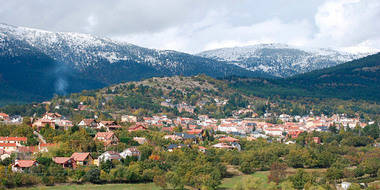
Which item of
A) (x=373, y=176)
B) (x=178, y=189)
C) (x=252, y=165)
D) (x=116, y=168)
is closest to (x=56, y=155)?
(x=116, y=168)

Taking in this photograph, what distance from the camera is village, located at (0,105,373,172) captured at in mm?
71250

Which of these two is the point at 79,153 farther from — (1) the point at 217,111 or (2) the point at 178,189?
(1) the point at 217,111

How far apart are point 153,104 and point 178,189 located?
333 ft

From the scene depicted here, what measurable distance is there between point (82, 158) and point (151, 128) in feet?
124

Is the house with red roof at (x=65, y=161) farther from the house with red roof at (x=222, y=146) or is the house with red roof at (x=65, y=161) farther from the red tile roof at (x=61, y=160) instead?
the house with red roof at (x=222, y=146)

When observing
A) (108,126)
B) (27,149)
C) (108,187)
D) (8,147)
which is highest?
(108,126)

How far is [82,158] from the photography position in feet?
232

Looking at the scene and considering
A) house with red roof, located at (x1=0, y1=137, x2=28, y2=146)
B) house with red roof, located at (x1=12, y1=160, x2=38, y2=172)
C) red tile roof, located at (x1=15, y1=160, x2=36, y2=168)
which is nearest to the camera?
house with red roof, located at (x1=12, y1=160, x2=38, y2=172)

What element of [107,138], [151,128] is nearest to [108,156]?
[107,138]

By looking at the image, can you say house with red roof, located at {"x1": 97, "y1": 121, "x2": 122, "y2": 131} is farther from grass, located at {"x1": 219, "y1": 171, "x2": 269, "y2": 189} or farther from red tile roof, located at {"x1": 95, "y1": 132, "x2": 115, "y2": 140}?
grass, located at {"x1": 219, "y1": 171, "x2": 269, "y2": 189}

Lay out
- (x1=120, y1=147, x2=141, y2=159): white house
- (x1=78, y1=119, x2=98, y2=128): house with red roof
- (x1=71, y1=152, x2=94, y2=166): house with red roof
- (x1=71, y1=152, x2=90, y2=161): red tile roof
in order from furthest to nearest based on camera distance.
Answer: (x1=78, y1=119, x2=98, y2=128): house with red roof < (x1=120, y1=147, x2=141, y2=159): white house < (x1=71, y1=152, x2=90, y2=161): red tile roof < (x1=71, y1=152, x2=94, y2=166): house with red roof

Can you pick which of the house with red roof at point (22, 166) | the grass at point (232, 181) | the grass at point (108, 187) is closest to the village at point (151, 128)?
the house with red roof at point (22, 166)

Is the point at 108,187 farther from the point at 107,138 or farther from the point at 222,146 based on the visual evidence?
the point at 222,146

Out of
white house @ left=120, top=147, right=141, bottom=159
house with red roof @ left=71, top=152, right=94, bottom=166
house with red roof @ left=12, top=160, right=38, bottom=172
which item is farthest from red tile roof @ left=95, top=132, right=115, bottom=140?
house with red roof @ left=12, top=160, right=38, bottom=172
